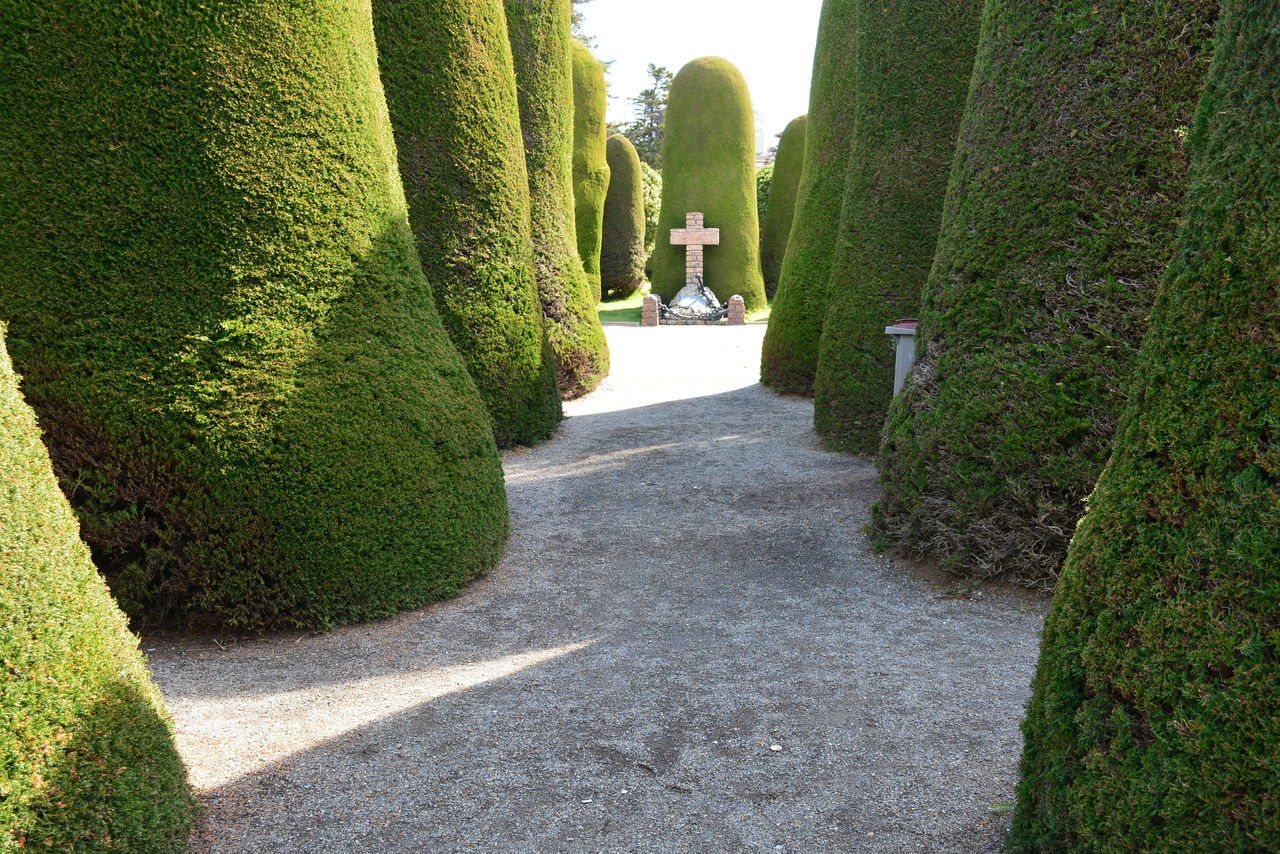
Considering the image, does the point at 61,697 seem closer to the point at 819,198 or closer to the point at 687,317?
the point at 819,198

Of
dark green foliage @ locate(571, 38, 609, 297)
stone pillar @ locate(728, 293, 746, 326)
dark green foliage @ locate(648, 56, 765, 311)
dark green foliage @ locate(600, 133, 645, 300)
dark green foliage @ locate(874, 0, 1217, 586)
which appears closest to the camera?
dark green foliage @ locate(874, 0, 1217, 586)

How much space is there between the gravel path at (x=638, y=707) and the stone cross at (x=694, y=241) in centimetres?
1579

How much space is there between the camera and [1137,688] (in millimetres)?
1894

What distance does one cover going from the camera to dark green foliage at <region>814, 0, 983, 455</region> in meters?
6.89

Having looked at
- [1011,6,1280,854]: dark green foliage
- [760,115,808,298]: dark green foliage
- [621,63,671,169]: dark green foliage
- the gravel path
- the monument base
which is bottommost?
the gravel path

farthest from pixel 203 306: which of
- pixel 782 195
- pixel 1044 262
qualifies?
pixel 782 195

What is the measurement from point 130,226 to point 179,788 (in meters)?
2.59

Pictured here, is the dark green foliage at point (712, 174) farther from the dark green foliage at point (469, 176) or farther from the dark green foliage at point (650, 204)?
the dark green foliage at point (469, 176)

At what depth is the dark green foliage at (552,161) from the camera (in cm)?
986

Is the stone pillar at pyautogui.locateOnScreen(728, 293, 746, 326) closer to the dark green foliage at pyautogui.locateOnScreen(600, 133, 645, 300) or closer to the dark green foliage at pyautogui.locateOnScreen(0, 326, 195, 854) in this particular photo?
the dark green foliage at pyautogui.locateOnScreen(600, 133, 645, 300)

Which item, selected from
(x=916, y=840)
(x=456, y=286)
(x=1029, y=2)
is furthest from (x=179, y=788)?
(x=456, y=286)

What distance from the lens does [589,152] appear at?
60.3 ft

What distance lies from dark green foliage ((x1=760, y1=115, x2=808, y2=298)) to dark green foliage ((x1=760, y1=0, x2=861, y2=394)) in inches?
424

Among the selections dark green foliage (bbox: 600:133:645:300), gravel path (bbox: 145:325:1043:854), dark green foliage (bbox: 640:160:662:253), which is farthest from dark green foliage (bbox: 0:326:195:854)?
dark green foliage (bbox: 640:160:662:253)
